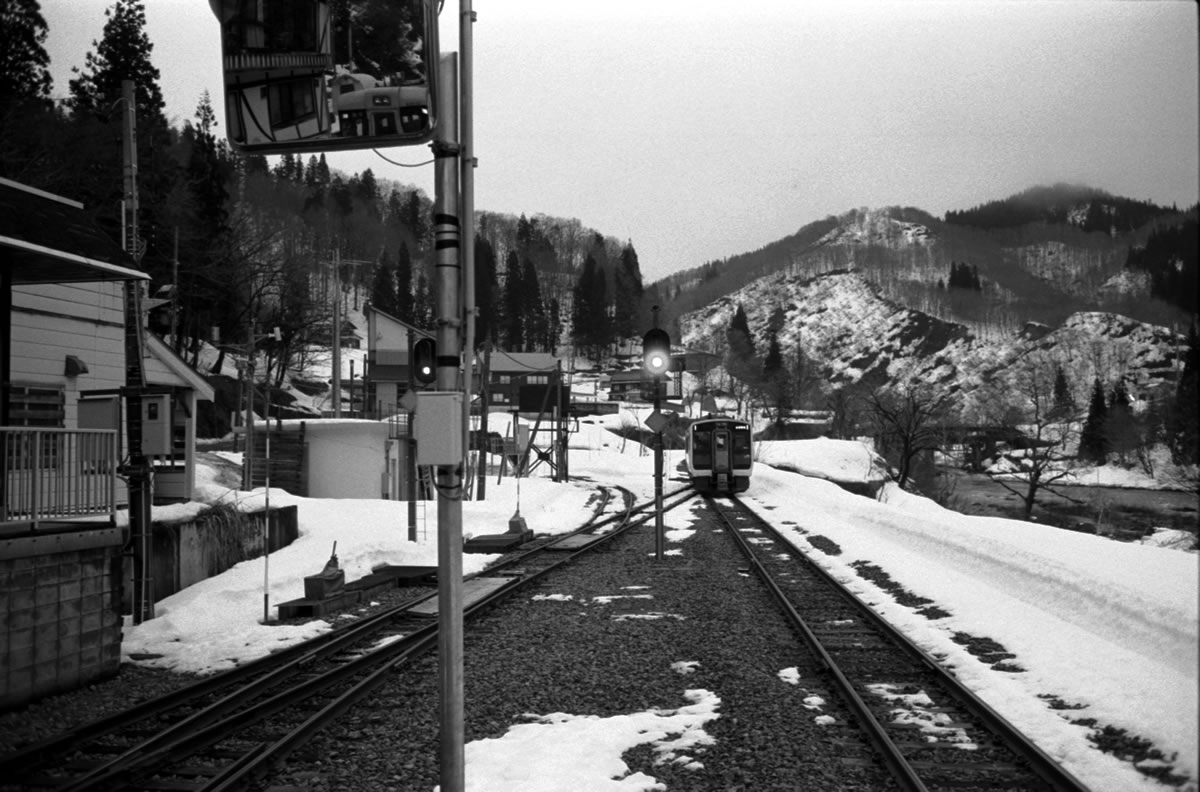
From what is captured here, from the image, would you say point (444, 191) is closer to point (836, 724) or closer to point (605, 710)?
point (605, 710)

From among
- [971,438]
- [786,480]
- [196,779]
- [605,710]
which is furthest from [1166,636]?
[971,438]

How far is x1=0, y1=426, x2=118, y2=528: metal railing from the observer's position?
8.51 m

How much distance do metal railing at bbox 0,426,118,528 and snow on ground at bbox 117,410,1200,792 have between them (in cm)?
173

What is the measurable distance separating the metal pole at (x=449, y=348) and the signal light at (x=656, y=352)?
32.2ft

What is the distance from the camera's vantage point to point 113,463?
9.70 m

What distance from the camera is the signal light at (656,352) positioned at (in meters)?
14.6

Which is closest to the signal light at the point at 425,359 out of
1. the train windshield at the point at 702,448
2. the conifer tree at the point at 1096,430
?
the conifer tree at the point at 1096,430

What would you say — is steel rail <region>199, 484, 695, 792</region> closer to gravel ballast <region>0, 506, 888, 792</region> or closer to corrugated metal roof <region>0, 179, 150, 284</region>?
gravel ballast <region>0, 506, 888, 792</region>

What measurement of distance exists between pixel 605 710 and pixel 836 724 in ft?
5.89

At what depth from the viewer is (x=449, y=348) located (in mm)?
4824

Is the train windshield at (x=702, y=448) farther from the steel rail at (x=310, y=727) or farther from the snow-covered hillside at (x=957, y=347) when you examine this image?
the steel rail at (x=310, y=727)

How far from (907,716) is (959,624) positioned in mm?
4051

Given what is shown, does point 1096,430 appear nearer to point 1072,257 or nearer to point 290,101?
point 1072,257

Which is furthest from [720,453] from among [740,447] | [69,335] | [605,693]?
[605,693]
